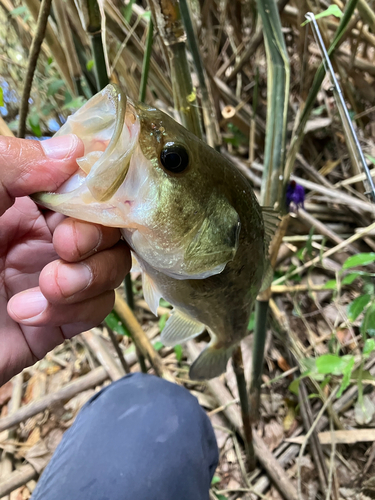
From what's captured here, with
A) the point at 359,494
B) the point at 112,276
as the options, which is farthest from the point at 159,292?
the point at 359,494

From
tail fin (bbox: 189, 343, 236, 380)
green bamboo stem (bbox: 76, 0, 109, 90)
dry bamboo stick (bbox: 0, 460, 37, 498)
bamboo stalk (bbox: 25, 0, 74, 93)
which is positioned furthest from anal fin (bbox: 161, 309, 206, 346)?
bamboo stalk (bbox: 25, 0, 74, 93)

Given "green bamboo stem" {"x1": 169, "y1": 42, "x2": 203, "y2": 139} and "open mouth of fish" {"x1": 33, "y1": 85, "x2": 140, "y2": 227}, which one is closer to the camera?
"open mouth of fish" {"x1": 33, "y1": 85, "x2": 140, "y2": 227}

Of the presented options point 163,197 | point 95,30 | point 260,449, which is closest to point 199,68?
point 95,30

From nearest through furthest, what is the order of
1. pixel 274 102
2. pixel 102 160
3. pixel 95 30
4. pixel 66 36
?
pixel 102 160 < pixel 95 30 < pixel 274 102 < pixel 66 36

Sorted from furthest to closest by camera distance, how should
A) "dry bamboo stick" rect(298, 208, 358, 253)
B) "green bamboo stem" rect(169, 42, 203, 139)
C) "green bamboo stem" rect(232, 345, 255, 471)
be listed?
"dry bamboo stick" rect(298, 208, 358, 253)
"green bamboo stem" rect(232, 345, 255, 471)
"green bamboo stem" rect(169, 42, 203, 139)

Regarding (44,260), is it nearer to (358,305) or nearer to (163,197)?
(163,197)

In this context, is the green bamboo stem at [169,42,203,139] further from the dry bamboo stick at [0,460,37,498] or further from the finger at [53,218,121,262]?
the dry bamboo stick at [0,460,37,498]

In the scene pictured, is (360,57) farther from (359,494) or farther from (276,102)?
(359,494)
